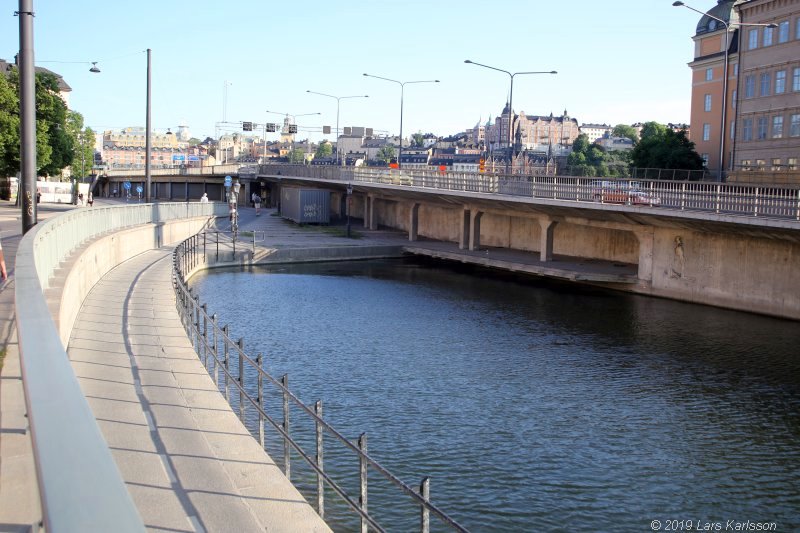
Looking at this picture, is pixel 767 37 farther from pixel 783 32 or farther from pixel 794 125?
pixel 794 125

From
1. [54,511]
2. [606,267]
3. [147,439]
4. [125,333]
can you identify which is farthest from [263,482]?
[606,267]

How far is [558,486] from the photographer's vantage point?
43.9 ft

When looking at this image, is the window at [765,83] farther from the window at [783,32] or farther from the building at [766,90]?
the window at [783,32]

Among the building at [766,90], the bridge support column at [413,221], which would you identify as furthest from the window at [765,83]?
the bridge support column at [413,221]

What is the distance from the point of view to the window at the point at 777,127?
5666 centimetres

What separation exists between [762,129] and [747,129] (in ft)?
6.21

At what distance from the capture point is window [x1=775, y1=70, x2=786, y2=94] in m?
56.4

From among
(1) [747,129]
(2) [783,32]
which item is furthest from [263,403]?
(1) [747,129]

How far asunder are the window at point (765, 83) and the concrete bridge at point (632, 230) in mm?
20036

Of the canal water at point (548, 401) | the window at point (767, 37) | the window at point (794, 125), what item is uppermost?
the window at point (767, 37)

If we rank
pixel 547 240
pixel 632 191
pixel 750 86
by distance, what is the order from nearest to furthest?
pixel 632 191 < pixel 547 240 < pixel 750 86

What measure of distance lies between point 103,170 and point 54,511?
5182 inches

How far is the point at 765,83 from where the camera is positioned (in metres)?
58.4

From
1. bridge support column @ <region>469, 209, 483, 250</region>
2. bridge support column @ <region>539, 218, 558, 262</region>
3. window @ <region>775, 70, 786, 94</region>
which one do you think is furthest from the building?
bridge support column @ <region>469, 209, 483, 250</region>
